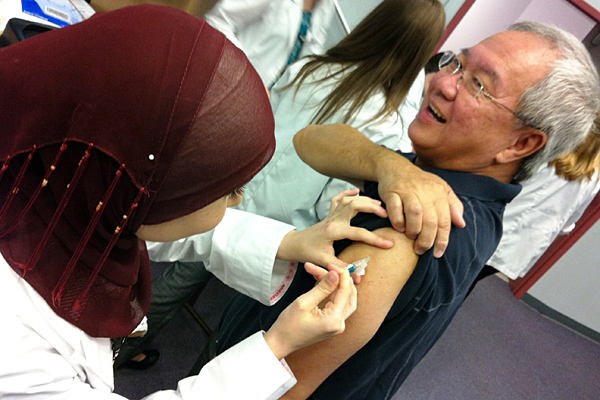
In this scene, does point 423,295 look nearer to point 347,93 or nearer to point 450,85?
point 450,85

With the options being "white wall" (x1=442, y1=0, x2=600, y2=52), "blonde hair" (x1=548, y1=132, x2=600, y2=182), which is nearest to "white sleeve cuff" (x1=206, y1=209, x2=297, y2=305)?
"blonde hair" (x1=548, y1=132, x2=600, y2=182)

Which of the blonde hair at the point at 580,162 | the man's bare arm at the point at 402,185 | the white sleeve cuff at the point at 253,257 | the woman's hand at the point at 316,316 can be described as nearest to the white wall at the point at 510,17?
the blonde hair at the point at 580,162

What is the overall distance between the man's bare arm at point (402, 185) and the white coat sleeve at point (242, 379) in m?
0.42

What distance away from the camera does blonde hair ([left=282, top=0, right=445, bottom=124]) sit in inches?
53.2

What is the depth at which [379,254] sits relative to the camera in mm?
850

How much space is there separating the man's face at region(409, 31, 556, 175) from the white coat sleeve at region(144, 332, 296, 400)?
2.46 feet

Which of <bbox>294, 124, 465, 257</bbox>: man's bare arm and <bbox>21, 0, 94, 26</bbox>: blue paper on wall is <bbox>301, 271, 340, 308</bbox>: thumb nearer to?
<bbox>294, 124, 465, 257</bbox>: man's bare arm

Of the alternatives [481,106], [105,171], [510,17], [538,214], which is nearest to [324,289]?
[105,171]

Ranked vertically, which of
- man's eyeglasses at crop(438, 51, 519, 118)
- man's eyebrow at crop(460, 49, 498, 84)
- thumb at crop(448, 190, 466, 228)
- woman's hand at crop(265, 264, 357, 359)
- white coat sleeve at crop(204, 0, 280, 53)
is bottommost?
woman's hand at crop(265, 264, 357, 359)

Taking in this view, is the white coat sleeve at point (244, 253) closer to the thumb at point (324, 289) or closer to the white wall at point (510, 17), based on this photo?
the thumb at point (324, 289)

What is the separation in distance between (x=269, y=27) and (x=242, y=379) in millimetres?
1388

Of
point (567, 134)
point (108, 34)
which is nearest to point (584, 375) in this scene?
point (567, 134)

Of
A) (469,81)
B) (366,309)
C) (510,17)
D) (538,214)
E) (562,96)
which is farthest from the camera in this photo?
(510,17)

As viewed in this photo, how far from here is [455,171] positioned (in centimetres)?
106
